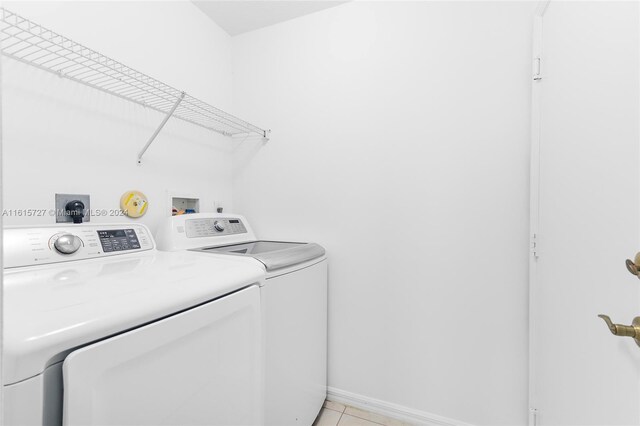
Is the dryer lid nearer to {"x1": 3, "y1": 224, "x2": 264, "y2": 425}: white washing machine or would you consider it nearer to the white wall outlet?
{"x1": 3, "y1": 224, "x2": 264, "y2": 425}: white washing machine

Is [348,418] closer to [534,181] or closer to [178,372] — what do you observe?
[178,372]

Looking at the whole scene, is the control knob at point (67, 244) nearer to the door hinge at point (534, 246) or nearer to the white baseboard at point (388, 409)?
the white baseboard at point (388, 409)

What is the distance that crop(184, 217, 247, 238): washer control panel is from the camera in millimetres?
1597

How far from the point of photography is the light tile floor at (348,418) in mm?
1604

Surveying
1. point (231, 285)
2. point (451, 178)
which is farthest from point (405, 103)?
point (231, 285)

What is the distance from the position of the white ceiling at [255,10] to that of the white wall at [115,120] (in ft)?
0.27

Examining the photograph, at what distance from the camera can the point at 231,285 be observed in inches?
37.1

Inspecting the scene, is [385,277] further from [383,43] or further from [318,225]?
[383,43]

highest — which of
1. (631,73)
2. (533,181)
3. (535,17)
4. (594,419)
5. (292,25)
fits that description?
(292,25)

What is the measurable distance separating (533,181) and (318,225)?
1.11m

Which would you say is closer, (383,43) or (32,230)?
(32,230)

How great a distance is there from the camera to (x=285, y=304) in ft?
4.20

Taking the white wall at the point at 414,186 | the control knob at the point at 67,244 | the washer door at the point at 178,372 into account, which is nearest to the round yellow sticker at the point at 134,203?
the control knob at the point at 67,244

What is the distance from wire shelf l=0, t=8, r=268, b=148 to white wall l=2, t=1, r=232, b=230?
0.04 m
